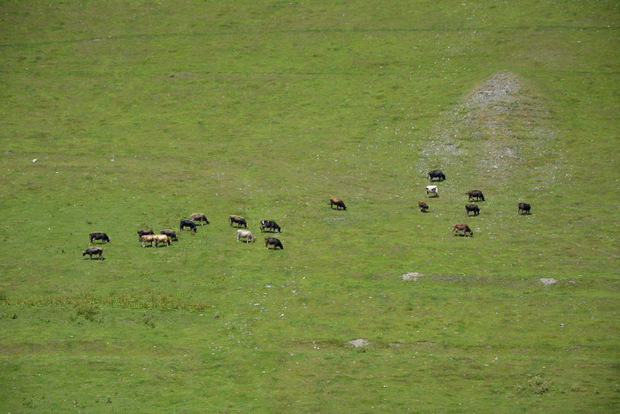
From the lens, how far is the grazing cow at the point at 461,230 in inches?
2087

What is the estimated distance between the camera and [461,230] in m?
53.2

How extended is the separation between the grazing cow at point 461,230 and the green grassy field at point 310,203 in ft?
2.96

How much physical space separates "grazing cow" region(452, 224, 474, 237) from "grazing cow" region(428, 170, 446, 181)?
12788mm

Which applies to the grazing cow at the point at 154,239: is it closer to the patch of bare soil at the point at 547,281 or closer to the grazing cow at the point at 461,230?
the grazing cow at the point at 461,230

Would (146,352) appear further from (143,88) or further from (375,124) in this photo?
(143,88)

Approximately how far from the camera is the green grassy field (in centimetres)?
3538

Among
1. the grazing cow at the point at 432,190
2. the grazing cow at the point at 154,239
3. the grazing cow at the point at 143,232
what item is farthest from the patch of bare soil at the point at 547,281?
the grazing cow at the point at 143,232

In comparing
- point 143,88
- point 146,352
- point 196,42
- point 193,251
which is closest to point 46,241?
point 193,251

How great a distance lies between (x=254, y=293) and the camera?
44281 millimetres

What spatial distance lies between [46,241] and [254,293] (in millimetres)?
17108

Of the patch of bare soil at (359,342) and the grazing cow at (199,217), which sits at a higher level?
the grazing cow at (199,217)

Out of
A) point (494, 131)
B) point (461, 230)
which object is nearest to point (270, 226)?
point (461, 230)

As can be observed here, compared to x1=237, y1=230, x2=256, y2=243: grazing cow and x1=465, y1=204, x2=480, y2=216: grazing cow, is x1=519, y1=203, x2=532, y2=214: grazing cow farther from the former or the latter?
x1=237, y1=230, x2=256, y2=243: grazing cow

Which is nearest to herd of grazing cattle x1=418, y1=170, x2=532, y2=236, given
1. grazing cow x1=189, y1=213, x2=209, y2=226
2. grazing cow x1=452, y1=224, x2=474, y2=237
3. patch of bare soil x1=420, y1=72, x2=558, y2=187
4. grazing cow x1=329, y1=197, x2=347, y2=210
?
grazing cow x1=452, y1=224, x2=474, y2=237
